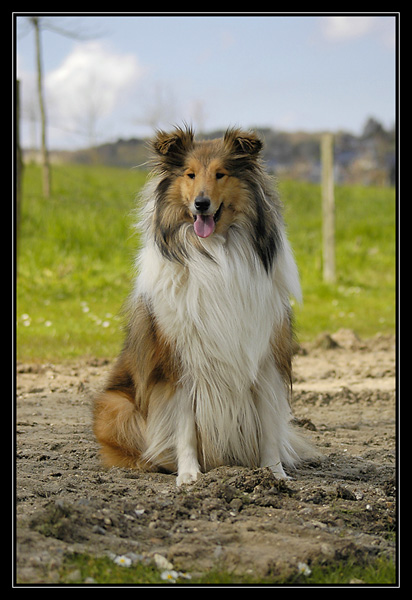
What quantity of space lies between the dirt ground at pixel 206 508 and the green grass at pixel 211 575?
1.7 inches

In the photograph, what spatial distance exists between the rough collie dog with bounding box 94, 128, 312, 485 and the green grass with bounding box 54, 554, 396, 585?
1.35 meters

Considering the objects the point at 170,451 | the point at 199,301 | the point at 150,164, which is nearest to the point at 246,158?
the point at 150,164

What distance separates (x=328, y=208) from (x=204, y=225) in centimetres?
866

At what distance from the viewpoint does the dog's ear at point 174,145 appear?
4.64 metres

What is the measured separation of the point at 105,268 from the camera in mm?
13273

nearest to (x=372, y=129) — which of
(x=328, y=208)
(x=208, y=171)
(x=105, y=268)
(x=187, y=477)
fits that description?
(x=328, y=208)

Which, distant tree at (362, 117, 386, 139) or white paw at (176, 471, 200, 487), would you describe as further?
distant tree at (362, 117, 386, 139)

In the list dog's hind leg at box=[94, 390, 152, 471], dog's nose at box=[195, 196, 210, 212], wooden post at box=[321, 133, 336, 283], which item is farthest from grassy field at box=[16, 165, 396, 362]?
dog's nose at box=[195, 196, 210, 212]

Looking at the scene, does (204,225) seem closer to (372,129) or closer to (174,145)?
(174,145)

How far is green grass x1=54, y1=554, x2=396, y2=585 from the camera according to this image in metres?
3.10

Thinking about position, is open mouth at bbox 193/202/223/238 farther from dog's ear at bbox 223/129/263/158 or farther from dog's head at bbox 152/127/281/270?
dog's ear at bbox 223/129/263/158

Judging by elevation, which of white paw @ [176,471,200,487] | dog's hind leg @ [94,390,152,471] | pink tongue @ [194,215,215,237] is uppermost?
pink tongue @ [194,215,215,237]

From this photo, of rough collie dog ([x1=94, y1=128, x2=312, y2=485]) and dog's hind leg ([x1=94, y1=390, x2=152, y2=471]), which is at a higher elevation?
rough collie dog ([x1=94, y1=128, x2=312, y2=485])

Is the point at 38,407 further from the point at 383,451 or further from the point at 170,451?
the point at 383,451
